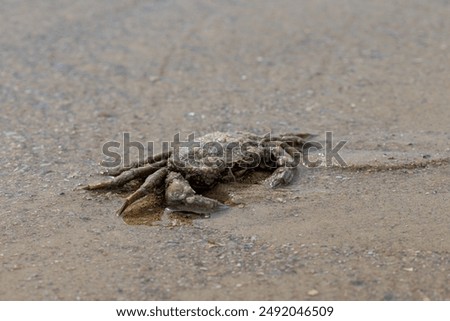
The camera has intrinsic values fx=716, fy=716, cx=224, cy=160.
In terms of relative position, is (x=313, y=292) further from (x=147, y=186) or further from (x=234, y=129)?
(x=234, y=129)

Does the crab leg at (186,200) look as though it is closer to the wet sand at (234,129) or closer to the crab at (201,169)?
the crab at (201,169)

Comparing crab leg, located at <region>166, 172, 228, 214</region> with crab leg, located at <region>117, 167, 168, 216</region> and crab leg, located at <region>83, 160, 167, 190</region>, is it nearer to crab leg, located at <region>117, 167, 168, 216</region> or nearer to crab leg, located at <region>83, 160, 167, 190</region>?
crab leg, located at <region>117, 167, 168, 216</region>

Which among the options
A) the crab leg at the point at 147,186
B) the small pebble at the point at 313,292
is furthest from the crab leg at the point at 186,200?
the small pebble at the point at 313,292

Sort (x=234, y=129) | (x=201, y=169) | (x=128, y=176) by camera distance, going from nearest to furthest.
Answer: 1. (x=201, y=169)
2. (x=128, y=176)
3. (x=234, y=129)

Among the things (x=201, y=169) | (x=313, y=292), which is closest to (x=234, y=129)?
(x=201, y=169)

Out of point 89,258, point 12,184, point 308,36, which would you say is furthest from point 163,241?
point 308,36

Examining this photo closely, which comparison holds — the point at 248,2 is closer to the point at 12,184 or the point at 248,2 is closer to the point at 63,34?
the point at 63,34
